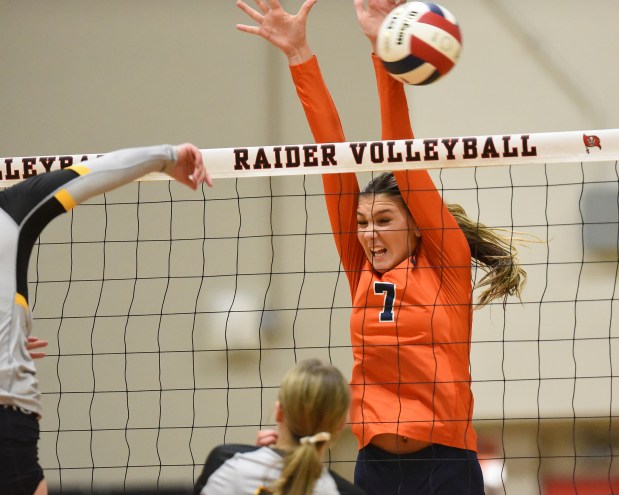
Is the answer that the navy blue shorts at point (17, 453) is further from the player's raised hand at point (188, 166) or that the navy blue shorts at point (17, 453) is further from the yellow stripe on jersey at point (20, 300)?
the player's raised hand at point (188, 166)

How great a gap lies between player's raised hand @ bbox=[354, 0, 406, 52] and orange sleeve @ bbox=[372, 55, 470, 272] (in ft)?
0.42

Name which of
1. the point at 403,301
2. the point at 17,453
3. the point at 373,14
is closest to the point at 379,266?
the point at 403,301

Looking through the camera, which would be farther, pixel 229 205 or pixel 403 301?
pixel 229 205

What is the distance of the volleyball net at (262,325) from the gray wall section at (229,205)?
0.02 meters

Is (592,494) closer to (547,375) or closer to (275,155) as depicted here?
(547,375)

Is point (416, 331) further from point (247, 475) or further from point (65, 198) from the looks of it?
point (65, 198)

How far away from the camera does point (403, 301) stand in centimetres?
372

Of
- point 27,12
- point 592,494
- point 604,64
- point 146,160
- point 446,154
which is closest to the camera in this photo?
point 146,160

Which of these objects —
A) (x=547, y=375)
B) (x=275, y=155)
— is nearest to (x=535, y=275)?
(x=547, y=375)

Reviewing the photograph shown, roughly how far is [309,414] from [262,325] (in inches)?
185

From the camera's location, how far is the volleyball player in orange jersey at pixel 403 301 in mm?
3611

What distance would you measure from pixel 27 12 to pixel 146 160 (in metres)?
5.38

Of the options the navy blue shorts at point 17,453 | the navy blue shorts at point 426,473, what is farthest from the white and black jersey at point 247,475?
the navy blue shorts at point 426,473

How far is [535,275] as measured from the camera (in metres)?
6.96
